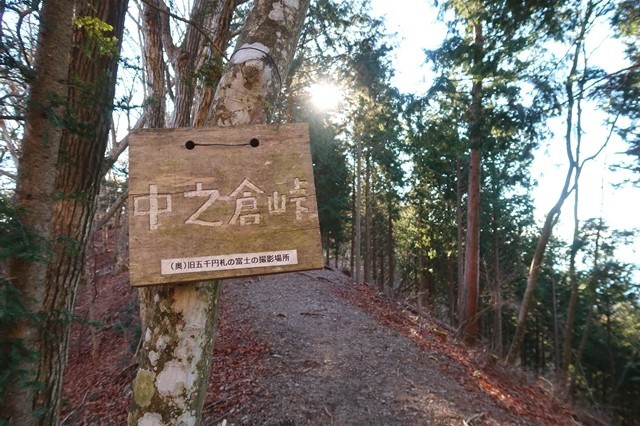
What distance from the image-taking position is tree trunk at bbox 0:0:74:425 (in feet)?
6.48

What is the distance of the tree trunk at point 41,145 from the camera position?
1977 mm

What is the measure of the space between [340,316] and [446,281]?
673 inches

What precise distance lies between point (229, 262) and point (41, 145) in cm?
135

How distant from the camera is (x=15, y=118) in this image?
6.39 ft

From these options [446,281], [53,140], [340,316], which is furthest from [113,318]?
[446,281]

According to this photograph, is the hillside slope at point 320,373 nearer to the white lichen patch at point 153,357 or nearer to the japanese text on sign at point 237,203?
the white lichen patch at point 153,357

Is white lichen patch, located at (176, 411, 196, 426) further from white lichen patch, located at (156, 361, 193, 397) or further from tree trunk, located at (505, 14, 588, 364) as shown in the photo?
tree trunk, located at (505, 14, 588, 364)

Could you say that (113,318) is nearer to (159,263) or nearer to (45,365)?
(45,365)

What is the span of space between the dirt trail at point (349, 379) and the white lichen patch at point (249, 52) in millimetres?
4143

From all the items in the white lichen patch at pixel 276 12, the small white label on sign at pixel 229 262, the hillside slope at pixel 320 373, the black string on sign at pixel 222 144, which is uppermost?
the white lichen patch at pixel 276 12

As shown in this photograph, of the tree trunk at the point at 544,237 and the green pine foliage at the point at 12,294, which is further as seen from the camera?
the tree trunk at the point at 544,237

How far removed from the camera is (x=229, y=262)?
147 centimetres

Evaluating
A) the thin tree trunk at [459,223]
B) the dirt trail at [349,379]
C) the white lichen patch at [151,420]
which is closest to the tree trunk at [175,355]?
the white lichen patch at [151,420]

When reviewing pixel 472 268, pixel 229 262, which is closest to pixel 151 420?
pixel 229 262
